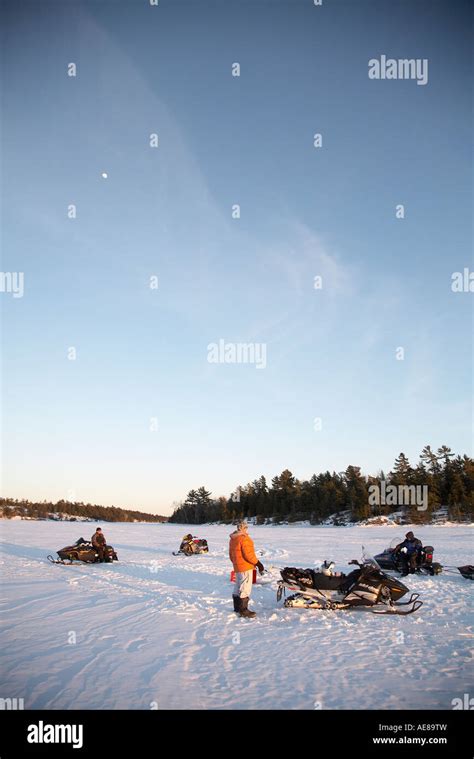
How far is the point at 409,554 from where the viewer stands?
1232cm

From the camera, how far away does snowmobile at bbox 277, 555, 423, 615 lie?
27.3ft

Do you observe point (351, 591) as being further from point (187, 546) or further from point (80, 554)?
point (187, 546)

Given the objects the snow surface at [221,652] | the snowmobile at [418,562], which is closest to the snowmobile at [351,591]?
the snow surface at [221,652]

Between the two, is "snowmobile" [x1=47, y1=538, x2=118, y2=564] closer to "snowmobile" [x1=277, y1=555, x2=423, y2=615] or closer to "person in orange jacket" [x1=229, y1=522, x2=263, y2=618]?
"person in orange jacket" [x1=229, y1=522, x2=263, y2=618]

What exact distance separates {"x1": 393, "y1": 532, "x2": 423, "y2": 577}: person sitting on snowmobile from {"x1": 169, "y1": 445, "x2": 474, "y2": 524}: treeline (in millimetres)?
20703

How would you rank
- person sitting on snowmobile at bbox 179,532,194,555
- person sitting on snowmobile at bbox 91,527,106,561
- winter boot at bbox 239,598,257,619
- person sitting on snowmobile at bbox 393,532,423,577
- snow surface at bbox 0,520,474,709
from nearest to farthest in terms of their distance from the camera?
snow surface at bbox 0,520,474,709
winter boot at bbox 239,598,257,619
person sitting on snowmobile at bbox 393,532,423,577
person sitting on snowmobile at bbox 91,527,106,561
person sitting on snowmobile at bbox 179,532,194,555

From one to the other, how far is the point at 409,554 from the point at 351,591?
16.1ft

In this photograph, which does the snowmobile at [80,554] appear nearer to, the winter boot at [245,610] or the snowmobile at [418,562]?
the winter boot at [245,610]

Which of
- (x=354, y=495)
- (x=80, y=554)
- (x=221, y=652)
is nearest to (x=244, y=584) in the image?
(x=221, y=652)

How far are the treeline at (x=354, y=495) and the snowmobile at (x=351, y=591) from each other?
2402cm

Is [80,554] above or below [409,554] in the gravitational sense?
below

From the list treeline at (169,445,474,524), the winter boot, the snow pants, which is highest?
the snow pants

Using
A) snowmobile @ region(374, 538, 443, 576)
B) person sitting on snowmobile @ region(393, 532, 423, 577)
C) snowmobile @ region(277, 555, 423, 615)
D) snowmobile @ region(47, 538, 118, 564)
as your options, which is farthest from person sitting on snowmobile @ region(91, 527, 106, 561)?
person sitting on snowmobile @ region(393, 532, 423, 577)

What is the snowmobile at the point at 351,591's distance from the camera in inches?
328
